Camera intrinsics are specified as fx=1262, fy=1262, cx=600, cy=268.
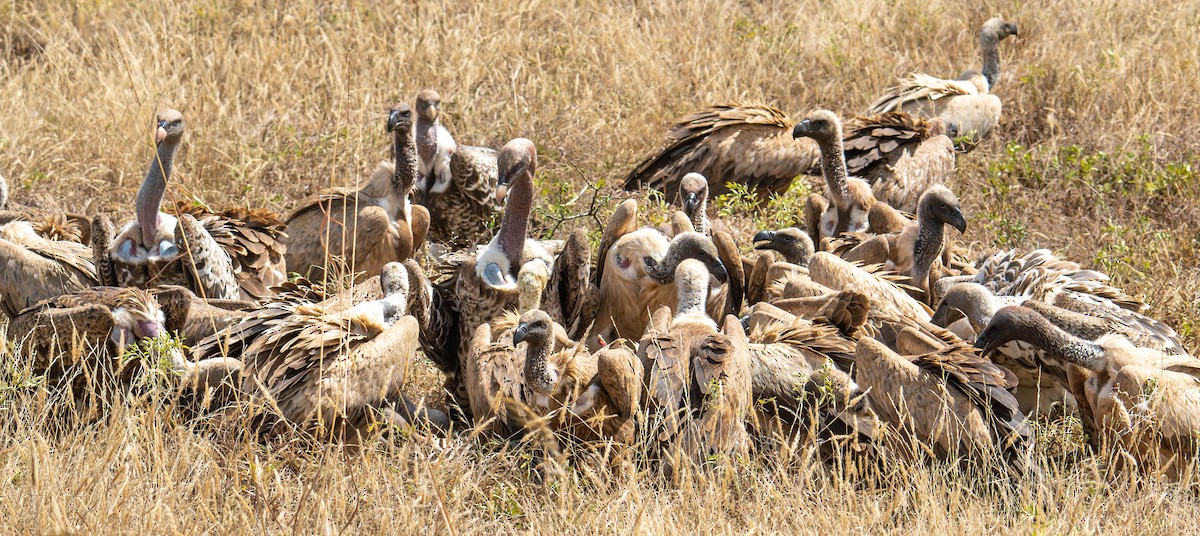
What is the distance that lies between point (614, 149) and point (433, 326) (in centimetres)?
313

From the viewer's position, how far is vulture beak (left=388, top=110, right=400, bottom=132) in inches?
264

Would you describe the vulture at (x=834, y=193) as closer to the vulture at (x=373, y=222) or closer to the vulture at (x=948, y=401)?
the vulture at (x=373, y=222)

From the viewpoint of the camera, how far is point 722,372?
4195mm

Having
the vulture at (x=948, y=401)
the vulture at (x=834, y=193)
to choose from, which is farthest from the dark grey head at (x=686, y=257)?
the vulture at (x=834, y=193)

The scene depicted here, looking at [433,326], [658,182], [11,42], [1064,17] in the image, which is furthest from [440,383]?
[1064,17]

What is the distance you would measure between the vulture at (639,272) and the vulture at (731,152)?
198 cm

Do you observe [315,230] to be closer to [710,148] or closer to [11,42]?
[710,148]

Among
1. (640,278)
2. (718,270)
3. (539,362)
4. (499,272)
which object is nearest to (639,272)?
(640,278)

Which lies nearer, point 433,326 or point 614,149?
point 433,326

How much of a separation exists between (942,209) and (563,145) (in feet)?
9.43

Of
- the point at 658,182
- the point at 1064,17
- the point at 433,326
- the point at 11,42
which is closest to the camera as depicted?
the point at 433,326

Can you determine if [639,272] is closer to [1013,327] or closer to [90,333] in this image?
[1013,327]

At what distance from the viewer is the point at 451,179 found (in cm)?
734

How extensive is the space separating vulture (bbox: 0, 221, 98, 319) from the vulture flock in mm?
13
